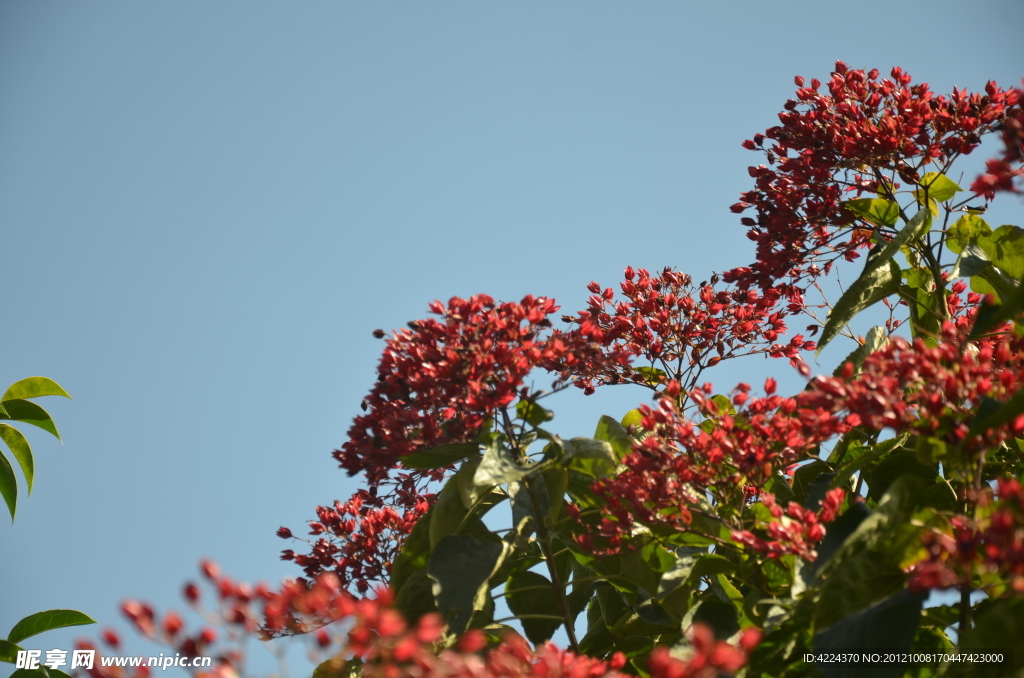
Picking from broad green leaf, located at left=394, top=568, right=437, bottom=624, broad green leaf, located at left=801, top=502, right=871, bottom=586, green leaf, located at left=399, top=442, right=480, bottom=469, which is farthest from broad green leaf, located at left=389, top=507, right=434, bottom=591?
broad green leaf, located at left=801, top=502, right=871, bottom=586

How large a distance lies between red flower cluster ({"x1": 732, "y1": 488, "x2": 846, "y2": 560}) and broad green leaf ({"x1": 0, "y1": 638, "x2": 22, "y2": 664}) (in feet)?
10.5

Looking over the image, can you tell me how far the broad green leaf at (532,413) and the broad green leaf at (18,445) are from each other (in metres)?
2.81

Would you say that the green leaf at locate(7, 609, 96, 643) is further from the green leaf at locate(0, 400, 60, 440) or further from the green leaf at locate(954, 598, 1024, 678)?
the green leaf at locate(954, 598, 1024, 678)

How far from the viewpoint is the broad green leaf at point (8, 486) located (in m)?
4.12

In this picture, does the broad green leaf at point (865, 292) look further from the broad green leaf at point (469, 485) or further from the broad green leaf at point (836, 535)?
the broad green leaf at point (469, 485)

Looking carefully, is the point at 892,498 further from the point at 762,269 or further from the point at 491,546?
the point at 762,269

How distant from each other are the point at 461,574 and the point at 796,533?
111 centimetres

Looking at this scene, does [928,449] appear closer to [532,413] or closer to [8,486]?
[532,413]

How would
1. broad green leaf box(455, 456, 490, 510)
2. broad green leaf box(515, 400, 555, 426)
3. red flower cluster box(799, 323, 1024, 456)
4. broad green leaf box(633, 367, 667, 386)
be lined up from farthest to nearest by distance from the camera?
1. broad green leaf box(633, 367, 667, 386)
2. broad green leaf box(515, 400, 555, 426)
3. broad green leaf box(455, 456, 490, 510)
4. red flower cluster box(799, 323, 1024, 456)

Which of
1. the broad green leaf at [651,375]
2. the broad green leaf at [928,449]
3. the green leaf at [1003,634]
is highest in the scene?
the broad green leaf at [651,375]

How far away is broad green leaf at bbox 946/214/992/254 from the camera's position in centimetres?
362

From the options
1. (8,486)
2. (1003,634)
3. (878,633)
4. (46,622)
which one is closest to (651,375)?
(878,633)

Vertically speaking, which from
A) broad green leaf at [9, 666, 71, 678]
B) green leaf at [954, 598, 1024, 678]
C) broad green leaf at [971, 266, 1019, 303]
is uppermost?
broad green leaf at [971, 266, 1019, 303]

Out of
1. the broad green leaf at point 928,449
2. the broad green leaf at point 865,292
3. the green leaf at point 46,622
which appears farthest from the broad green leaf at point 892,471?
the green leaf at point 46,622
